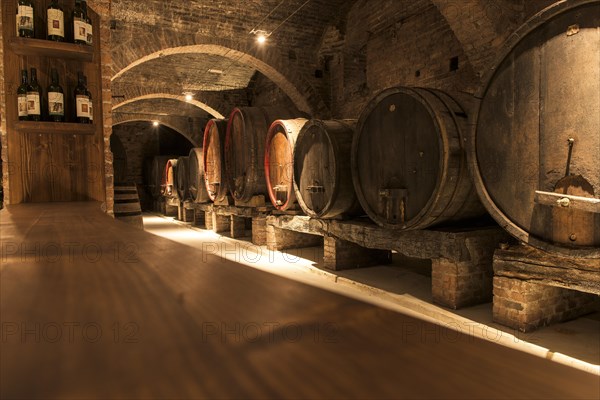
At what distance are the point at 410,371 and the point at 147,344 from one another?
268 millimetres

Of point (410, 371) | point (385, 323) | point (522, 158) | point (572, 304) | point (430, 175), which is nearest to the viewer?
point (410, 371)

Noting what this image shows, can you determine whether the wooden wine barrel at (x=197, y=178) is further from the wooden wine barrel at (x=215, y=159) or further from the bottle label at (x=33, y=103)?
the bottle label at (x=33, y=103)

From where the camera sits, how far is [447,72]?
6.00 meters

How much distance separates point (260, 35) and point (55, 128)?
6335 mm

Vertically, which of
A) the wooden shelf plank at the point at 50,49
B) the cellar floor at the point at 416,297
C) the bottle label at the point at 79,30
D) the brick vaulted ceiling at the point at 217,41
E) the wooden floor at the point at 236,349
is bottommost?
the cellar floor at the point at 416,297

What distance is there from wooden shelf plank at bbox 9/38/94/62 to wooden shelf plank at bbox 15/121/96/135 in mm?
439

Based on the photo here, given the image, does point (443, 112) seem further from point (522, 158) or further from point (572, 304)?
point (572, 304)

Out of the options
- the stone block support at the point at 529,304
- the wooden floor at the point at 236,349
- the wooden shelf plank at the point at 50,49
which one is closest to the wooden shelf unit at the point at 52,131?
the wooden shelf plank at the point at 50,49

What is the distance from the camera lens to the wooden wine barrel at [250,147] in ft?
21.1

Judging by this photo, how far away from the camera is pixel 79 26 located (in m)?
2.61

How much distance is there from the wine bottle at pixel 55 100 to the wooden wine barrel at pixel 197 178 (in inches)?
246

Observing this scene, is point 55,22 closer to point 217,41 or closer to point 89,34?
point 89,34

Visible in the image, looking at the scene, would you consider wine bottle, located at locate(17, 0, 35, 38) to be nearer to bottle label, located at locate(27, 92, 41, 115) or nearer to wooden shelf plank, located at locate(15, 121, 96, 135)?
bottle label, located at locate(27, 92, 41, 115)

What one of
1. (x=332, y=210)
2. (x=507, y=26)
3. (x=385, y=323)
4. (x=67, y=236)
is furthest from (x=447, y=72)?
(x=385, y=323)
